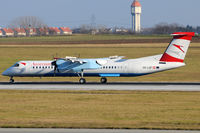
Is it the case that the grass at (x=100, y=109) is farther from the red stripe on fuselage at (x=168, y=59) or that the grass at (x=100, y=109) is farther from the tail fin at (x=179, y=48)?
the tail fin at (x=179, y=48)

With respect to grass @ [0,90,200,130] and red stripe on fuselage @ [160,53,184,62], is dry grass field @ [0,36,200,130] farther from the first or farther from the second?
red stripe on fuselage @ [160,53,184,62]

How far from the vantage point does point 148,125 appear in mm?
23562

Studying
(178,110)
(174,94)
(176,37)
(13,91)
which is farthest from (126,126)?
(176,37)

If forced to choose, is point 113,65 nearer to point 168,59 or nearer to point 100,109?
point 168,59

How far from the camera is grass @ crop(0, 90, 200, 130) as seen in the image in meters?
24.1

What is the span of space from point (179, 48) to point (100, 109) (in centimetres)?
1840

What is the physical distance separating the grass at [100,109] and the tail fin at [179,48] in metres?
7.84

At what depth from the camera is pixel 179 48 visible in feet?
147

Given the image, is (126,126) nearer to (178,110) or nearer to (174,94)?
(178,110)

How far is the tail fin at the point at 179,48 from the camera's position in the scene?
44.7 meters

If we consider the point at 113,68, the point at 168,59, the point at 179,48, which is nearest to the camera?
the point at 179,48

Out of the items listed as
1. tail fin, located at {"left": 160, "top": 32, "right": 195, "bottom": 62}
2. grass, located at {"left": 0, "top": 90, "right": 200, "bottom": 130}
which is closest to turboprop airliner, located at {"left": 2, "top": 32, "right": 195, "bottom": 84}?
tail fin, located at {"left": 160, "top": 32, "right": 195, "bottom": 62}

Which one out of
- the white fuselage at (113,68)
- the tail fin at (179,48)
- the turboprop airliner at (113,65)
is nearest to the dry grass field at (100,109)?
the white fuselage at (113,68)

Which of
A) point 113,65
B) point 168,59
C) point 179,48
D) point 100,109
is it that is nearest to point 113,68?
point 113,65
